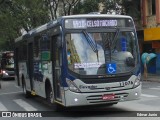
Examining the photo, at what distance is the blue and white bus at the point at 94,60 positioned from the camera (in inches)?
443

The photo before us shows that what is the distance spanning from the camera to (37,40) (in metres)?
14.8

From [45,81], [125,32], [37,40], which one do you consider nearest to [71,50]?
[125,32]

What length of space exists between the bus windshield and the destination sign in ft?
0.75

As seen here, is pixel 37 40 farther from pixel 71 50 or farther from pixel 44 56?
pixel 71 50

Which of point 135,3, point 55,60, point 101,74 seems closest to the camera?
point 101,74

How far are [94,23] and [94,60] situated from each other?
3.69ft

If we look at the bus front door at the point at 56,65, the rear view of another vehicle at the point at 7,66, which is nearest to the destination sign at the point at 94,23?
the bus front door at the point at 56,65

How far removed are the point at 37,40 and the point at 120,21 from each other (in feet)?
12.9

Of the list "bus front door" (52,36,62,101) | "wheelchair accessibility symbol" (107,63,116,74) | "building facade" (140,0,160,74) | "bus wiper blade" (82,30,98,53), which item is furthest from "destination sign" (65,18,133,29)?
"building facade" (140,0,160,74)

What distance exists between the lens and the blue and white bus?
11.2 metres

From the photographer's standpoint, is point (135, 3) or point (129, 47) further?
point (135, 3)

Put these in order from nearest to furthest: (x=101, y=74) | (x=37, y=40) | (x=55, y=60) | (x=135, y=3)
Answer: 1. (x=101, y=74)
2. (x=55, y=60)
3. (x=37, y=40)
4. (x=135, y=3)

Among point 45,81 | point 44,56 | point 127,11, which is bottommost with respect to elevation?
point 45,81

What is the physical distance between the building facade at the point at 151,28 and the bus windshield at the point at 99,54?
18503 millimetres
